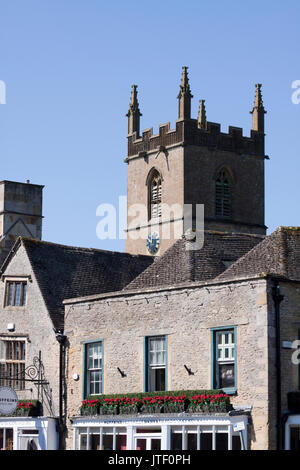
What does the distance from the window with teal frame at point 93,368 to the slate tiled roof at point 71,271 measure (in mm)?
2535

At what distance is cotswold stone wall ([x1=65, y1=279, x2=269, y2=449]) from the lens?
26750 millimetres

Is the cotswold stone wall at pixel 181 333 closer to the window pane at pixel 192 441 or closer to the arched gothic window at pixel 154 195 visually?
the window pane at pixel 192 441

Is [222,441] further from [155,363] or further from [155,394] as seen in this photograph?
[155,363]

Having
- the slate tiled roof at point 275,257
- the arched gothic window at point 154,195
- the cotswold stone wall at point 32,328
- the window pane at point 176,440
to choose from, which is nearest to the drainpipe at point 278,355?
the slate tiled roof at point 275,257

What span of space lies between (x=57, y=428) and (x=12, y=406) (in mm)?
3311

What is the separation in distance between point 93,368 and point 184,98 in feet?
141

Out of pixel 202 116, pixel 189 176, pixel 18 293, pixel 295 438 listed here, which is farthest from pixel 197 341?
pixel 202 116

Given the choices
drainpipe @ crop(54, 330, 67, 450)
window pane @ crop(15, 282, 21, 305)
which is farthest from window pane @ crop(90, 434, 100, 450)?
window pane @ crop(15, 282, 21, 305)

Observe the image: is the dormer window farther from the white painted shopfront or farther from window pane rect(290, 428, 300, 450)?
window pane rect(290, 428, 300, 450)

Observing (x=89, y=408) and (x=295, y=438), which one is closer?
(x=295, y=438)

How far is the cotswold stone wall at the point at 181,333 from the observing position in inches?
1053

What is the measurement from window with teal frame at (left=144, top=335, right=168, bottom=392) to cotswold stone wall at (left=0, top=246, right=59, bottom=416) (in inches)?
193

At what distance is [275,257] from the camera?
29797 mm

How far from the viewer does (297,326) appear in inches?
1075
